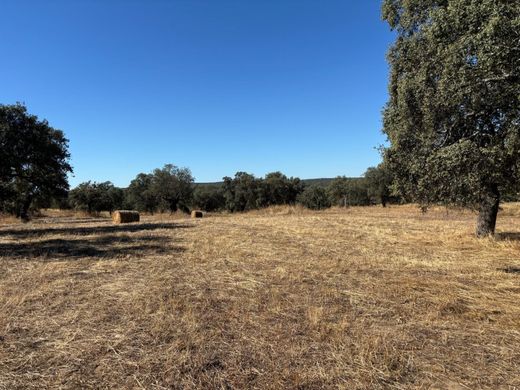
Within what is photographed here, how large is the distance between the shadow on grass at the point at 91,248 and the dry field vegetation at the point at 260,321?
1.01ft

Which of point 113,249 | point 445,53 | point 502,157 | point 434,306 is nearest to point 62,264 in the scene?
point 113,249

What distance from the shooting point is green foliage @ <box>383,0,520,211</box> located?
561 cm

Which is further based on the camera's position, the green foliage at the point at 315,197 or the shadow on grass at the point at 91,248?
the green foliage at the point at 315,197

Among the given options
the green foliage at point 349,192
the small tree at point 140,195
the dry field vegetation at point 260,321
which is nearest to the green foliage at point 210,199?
the small tree at point 140,195

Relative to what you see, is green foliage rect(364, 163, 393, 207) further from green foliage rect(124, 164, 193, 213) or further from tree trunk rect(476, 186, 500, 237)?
tree trunk rect(476, 186, 500, 237)

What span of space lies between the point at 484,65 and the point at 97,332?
21.6 feet

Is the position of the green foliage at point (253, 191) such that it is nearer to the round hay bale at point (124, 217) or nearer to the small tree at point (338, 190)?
the small tree at point (338, 190)

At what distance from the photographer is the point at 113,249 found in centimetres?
1102

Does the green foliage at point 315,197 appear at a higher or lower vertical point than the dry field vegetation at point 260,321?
higher

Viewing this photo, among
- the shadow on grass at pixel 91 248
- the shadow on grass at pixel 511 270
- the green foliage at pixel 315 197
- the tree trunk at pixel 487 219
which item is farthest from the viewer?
the green foliage at pixel 315 197

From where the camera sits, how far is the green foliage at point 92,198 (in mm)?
56253

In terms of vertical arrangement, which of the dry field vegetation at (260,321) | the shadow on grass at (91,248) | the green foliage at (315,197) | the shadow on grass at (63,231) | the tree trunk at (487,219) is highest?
the green foliage at (315,197)

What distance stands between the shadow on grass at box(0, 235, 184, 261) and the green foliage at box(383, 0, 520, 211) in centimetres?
700

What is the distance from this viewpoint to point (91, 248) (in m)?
11.3
